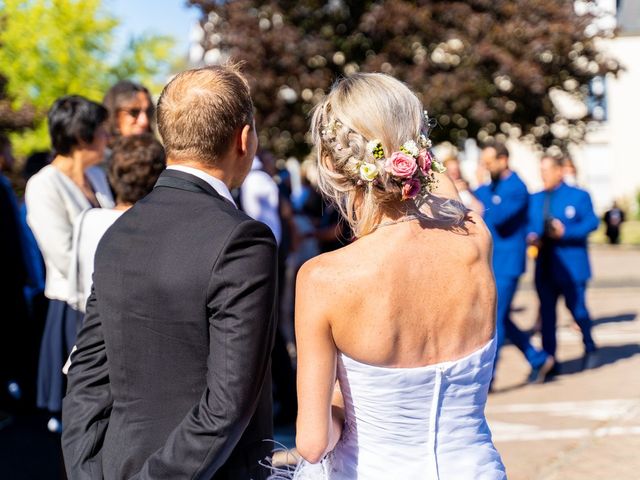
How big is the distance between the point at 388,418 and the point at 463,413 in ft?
0.76

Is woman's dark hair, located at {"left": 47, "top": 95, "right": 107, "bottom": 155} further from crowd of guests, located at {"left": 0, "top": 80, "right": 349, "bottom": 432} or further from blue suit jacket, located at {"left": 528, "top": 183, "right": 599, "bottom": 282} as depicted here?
blue suit jacket, located at {"left": 528, "top": 183, "right": 599, "bottom": 282}

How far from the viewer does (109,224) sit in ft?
12.9

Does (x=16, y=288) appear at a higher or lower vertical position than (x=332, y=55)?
lower

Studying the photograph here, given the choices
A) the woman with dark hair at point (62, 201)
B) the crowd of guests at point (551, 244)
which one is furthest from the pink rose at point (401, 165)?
the crowd of guests at point (551, 244)

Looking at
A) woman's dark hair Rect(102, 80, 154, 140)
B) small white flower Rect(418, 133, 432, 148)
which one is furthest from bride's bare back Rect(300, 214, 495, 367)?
woman's dark hair Rect(102, 80, 154, 140)

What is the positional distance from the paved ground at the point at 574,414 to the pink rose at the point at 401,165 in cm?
365

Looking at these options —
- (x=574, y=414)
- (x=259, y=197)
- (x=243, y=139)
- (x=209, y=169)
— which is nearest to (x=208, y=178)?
(x=209, y=169)

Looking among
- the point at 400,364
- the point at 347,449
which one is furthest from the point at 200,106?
the point at 347,449

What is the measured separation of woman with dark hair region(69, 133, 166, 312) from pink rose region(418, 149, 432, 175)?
1.82 metres

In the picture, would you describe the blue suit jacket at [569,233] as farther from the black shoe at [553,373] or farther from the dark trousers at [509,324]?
the dark trousers at [509,324]

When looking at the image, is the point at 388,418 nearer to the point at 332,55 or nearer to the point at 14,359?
the point at 14,359

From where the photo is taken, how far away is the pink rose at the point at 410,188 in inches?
94.3

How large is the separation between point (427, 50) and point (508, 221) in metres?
12.7

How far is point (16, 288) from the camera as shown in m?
5.79
